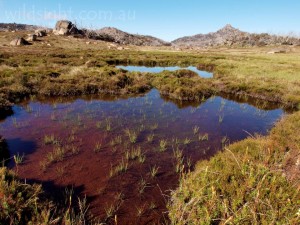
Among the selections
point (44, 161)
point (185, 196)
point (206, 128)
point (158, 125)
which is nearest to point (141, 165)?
point (185, 196)

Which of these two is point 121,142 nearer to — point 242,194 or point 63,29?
point 242,194

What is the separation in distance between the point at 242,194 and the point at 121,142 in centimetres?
649

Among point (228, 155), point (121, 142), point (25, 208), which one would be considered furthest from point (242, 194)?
point (121, 142)

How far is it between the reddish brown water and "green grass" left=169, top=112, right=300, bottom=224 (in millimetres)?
1187

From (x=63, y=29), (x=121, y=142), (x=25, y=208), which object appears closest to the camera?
(x=25, y=208)

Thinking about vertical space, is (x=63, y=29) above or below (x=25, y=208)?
above

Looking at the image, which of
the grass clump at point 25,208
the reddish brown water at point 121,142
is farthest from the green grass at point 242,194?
the grass clump at point 25,208

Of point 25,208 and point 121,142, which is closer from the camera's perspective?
point 25,208

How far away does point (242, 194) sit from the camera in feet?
17.7

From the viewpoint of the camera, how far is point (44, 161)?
8.68 metres

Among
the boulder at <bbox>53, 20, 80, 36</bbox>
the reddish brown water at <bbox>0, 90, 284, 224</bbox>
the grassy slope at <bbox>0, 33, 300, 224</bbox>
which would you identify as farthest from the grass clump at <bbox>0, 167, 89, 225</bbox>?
the boulder at <bbox>53, 20, 80, 36</bbox>

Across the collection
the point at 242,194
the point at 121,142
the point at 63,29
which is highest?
the point at 63,29

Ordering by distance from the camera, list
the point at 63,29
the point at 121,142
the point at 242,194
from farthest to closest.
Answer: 1. the point at 63,29
2. the point at 121,142
3. the point at 242,194

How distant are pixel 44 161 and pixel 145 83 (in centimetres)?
1634
